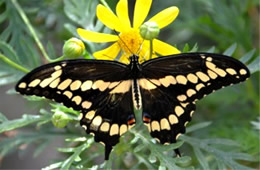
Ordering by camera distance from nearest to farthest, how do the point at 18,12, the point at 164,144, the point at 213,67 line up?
the point at 213,67, the point at 164,144, the point at 18,12

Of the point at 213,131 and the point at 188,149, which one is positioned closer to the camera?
the point at 213,131

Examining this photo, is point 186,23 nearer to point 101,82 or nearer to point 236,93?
point 236,93

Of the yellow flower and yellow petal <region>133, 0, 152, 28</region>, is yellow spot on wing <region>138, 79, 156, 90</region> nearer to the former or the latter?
the yellow flower

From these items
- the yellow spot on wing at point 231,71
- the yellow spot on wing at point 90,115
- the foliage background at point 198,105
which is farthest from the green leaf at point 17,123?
the yellow spot on wing at point 231,71

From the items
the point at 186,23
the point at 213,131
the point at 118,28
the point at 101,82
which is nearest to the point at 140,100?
the point at 101,82

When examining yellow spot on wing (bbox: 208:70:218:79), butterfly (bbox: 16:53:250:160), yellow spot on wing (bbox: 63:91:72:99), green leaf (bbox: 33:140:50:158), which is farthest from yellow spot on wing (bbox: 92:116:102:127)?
green leaf (bbox: 33:140:50:158)

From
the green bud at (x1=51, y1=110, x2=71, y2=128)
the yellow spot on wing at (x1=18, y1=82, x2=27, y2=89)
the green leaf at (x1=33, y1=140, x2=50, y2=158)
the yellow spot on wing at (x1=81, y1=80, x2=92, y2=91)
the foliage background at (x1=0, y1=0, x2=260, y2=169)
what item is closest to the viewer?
the yellow spot on wing at (x1=18, y1=82, x2=27, y2=89)

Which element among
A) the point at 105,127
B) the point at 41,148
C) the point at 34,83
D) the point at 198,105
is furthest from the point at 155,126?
A: the point at 198,105

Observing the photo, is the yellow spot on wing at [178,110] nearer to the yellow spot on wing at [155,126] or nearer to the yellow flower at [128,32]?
the yellow spot on wing at [155,126]
